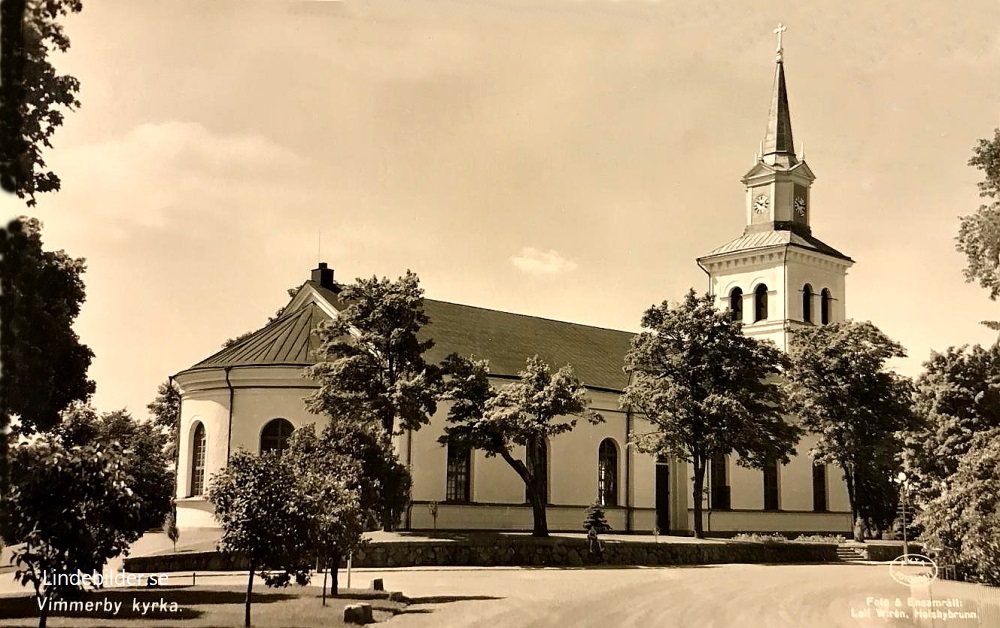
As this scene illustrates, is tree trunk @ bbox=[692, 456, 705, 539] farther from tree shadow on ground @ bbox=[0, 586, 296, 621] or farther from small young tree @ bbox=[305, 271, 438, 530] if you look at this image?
tree shadow on ground @ bbox=[0, 586, 296, 621]

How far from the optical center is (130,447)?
59.8 ft

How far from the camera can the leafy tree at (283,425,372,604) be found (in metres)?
19.4

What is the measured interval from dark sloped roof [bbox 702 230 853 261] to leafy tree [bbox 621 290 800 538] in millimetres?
12978

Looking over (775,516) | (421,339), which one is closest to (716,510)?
(775,516)

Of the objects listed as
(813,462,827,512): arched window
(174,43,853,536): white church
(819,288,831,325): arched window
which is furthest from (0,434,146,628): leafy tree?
(819,288,831,325): arched window

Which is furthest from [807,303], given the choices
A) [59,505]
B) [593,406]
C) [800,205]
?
[59,505]

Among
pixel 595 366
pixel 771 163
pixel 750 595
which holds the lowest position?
pixel 750 595

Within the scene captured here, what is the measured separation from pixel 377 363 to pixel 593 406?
44.6 ft

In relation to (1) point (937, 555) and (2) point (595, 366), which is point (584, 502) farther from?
→ (1) point (937, 555)

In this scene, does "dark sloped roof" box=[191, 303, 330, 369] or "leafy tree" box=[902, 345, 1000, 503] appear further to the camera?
"dark sloped roof" box=[191, 303, 330, 369]

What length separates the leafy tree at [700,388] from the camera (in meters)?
42.2

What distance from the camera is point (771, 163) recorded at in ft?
185

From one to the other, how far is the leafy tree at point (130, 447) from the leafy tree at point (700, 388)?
20.1m

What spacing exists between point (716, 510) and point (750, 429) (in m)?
9.67
